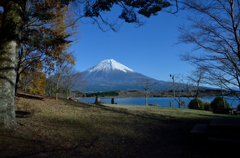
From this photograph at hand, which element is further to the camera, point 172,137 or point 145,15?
point 145,15

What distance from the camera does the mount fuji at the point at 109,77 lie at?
12244 centimetres

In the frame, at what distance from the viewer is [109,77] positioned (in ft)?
448

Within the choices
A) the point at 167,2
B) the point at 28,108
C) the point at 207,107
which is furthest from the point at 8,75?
the point at 207,107

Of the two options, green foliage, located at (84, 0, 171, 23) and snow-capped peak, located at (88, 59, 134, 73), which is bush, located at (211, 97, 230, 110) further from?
snow-capped peak, located at (88, 59, 134, 73)

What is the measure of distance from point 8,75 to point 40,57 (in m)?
5.02

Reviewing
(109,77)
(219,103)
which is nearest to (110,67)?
(109,77)

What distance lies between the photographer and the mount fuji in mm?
122438

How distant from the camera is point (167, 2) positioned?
6.15 metres

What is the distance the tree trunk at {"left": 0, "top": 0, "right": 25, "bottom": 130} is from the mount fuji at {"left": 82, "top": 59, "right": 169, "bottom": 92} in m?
114

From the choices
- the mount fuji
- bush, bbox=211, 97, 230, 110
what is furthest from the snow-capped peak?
bush, bbox=211, 97, 230, 110

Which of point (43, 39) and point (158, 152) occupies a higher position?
point (43, 39)

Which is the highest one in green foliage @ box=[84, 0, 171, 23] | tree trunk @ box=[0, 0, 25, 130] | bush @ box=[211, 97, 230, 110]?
green foliage @ box=[84, 0, 171, 23]

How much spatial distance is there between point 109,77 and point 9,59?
13259 cm

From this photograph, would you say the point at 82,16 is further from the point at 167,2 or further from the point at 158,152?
the point at 158,152
